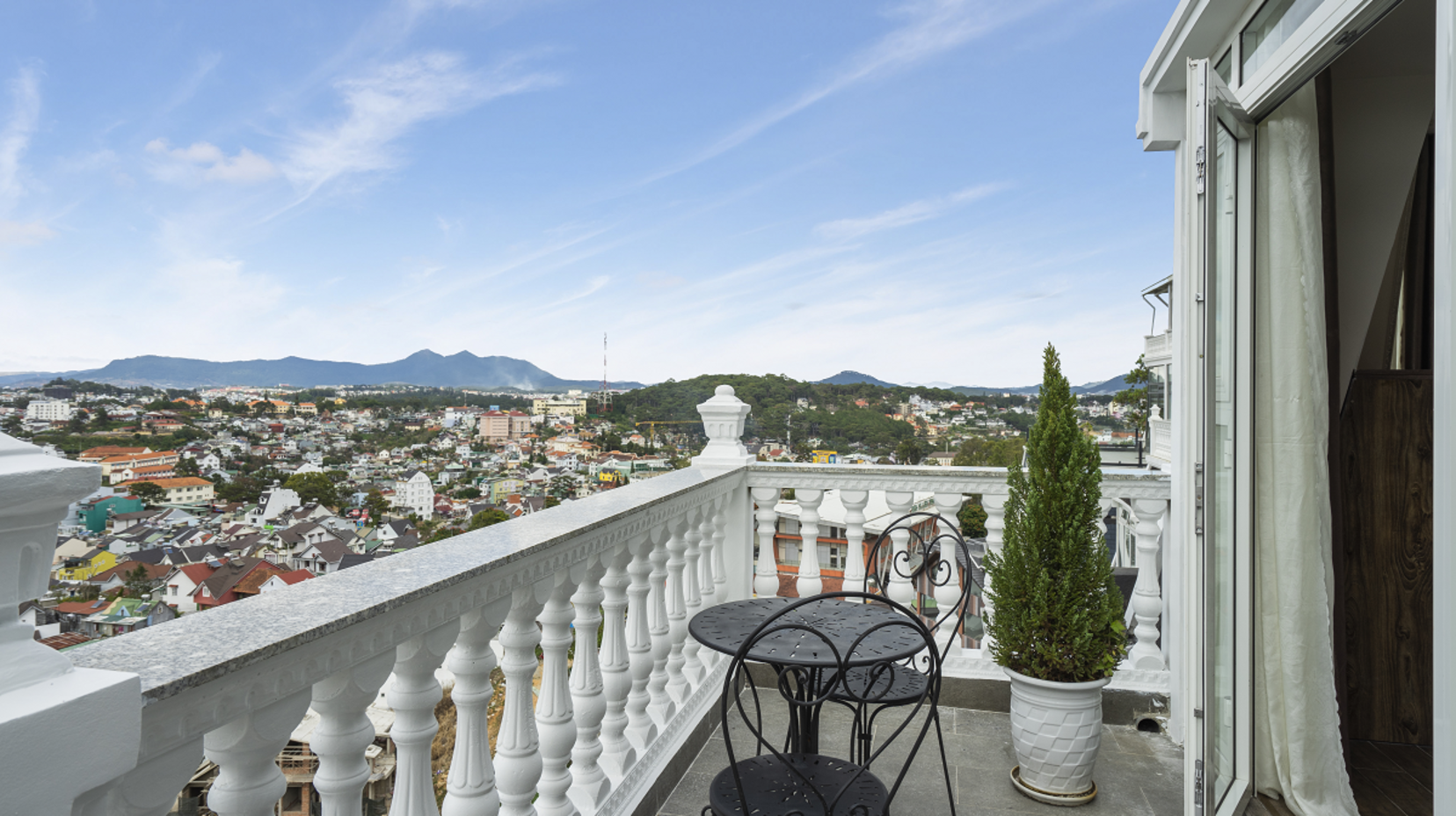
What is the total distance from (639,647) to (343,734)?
145 cm

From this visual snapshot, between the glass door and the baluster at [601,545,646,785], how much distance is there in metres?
1.82

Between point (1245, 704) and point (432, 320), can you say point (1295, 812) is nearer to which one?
point (1245, 704)

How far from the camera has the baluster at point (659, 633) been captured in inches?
106

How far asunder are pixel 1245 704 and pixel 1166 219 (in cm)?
216

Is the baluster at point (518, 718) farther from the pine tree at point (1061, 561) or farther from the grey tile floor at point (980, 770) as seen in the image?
the pine tree at point (1061, 561)

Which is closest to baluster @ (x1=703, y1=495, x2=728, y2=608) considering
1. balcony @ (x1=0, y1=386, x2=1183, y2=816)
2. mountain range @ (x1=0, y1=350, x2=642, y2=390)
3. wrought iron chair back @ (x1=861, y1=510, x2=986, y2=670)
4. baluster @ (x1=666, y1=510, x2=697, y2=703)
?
balcony @ (x1=0, y1=386, x2=1183, y2=816)

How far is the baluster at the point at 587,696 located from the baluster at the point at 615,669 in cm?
14

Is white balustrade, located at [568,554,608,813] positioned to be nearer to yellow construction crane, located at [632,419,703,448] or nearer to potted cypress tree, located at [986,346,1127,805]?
potted cypress tree, located at [986,346,1127,805]

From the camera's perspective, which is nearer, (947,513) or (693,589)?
(693,589)

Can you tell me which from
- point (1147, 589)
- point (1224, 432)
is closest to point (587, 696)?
point (1224, 432)

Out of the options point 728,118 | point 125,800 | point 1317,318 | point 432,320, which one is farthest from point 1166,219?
point 728,118

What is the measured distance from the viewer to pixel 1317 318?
2.51 m

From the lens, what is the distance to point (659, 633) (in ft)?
8.93

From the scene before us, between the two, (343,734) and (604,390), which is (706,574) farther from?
(343,734)
